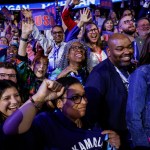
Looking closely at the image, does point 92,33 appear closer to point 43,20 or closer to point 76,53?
point 76,53

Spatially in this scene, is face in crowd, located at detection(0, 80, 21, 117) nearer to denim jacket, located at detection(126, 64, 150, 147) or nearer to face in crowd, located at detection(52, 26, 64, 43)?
denim jacket, located at detection(126, 64, 150, 147)

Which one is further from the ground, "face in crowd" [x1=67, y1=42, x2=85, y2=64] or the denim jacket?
"face in crowd" [x1=67, y1=42, x2=85, y2=64]

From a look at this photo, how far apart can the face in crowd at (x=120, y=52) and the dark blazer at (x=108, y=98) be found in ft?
0.55

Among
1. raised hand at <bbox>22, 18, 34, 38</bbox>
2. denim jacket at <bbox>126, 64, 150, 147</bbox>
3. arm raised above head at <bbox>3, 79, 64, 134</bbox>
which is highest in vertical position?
raised hand at <bbox>22, 18, 34, 38</bbox>

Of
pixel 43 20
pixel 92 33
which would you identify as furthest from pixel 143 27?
pixel 43 20

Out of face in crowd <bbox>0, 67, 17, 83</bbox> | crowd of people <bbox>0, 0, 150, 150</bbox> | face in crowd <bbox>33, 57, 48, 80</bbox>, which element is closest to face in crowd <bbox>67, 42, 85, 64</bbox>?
crowd of people <bbox>0, 0, 150, 150</bbox>

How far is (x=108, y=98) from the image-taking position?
10.5ft

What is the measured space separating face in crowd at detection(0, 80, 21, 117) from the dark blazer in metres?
0.85

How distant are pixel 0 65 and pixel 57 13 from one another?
5418 millimetres

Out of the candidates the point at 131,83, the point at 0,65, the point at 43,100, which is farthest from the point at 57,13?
the point at 43,100

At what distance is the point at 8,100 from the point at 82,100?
0.55m

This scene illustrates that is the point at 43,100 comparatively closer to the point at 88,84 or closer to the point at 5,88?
the point at 5,88

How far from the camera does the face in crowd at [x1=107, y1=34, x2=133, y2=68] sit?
3.39 metres

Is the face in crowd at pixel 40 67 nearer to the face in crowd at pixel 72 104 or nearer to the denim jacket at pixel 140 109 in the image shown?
the denim jacket at pixel 140 109
